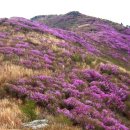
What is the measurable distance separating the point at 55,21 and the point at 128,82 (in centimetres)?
5625

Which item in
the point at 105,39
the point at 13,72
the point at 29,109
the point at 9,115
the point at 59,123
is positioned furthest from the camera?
the point at 105,39

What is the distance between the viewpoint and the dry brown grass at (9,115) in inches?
496

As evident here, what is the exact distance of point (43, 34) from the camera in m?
36.0

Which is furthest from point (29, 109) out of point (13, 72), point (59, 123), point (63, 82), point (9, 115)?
point (63, 82)

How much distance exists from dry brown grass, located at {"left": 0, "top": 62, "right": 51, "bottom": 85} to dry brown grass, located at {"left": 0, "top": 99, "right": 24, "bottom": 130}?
3.10 meters

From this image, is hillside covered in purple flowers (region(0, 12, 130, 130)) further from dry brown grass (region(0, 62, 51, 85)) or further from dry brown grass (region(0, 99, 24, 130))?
dry brown grass (region(0, 99, 24, 130))

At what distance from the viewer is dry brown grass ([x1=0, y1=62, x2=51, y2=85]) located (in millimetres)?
18531

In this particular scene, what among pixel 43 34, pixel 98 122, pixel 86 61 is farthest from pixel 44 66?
pixel 43 34

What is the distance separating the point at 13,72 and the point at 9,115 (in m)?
6.30

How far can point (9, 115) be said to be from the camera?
1352 cm

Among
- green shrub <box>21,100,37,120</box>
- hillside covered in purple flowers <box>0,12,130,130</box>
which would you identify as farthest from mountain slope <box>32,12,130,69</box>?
green shrub <box>21,100,37,120</box>

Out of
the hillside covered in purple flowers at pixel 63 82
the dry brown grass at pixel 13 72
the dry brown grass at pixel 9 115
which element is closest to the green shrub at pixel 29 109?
the dry brown grass at pixel 9 115

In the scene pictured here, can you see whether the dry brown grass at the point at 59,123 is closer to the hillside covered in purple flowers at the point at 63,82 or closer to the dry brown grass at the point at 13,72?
the hillside covered in purple flowers at the point at 63,82

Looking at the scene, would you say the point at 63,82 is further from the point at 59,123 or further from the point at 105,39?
the point at 105,39
